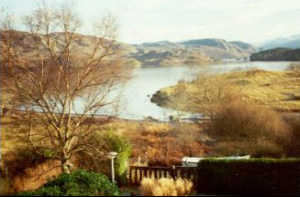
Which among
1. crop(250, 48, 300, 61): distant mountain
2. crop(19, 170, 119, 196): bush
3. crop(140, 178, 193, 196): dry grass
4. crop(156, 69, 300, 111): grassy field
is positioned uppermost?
crop(250, 48, 300, 61): distant mountain

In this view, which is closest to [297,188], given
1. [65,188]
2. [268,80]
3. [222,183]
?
[222,183]

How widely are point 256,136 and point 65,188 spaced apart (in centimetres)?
1297

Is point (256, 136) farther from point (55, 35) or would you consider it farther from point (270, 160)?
point (55, 35)

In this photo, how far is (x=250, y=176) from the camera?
31.3ft

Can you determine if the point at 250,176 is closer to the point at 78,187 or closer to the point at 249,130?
the point at 78,187

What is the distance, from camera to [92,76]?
14.2 m

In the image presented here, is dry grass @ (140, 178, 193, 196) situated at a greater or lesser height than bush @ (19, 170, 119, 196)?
lesser

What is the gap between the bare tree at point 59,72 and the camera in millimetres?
12922

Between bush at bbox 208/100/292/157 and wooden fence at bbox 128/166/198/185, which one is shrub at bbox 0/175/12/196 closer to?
wooden fence at bbox 128/166/198/185

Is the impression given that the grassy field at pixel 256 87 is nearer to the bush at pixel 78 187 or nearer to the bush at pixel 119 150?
the bush at pixel 119 150

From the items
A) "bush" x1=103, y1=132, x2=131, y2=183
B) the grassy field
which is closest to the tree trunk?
"bush" x1=103, y1=132, x2=131, y2=183

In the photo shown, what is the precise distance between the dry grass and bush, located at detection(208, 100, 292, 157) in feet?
24.0

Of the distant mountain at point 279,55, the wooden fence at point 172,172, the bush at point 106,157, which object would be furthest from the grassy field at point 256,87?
the distant mountain at point 279,55

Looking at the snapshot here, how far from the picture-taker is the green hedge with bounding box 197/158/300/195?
9.20 meters
